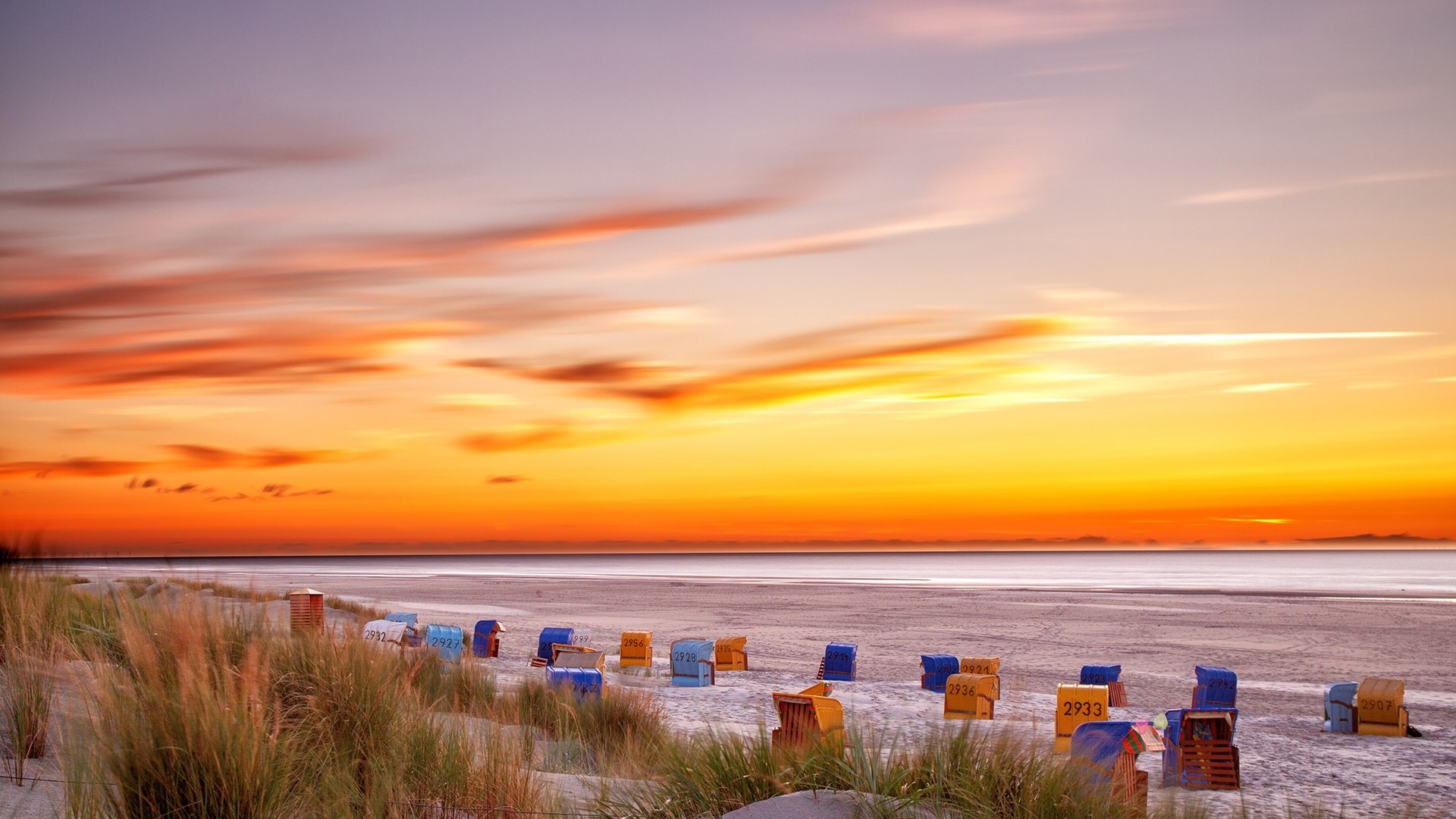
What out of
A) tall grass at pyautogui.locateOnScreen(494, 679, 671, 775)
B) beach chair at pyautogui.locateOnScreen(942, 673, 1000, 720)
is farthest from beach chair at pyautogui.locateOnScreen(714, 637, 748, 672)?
tall grass at pyautogui.locateOnScreen(494, 679, 671, 775)

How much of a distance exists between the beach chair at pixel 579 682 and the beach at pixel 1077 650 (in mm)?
1328

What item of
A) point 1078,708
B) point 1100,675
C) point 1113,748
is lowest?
point 1100,675

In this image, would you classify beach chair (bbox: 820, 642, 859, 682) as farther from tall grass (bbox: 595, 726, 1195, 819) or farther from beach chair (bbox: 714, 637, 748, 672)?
tall grass (bbox: 595, 726, 1195, 819)

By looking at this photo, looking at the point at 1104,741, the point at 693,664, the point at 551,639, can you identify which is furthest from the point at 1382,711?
the point at 551,639

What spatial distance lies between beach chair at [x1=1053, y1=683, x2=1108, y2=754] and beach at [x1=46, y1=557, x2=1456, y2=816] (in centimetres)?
37

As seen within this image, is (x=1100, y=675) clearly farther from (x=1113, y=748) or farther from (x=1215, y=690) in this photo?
(x=1113, y=748)

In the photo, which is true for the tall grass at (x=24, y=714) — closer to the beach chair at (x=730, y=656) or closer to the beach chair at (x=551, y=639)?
the beach chair at (x=551, y=639)

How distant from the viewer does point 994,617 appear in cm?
3494

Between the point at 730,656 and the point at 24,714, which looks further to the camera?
the point at 730,656

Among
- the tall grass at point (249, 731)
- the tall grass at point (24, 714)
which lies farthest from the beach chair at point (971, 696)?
the tall grass at point (24, 714)

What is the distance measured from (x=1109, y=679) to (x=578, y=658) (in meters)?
7.91

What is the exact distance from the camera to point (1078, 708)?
11758 millimetres

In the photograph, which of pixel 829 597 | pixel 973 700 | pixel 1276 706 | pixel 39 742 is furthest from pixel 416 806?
pixel 829 597

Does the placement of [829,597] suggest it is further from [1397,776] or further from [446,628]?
[1397,776]
